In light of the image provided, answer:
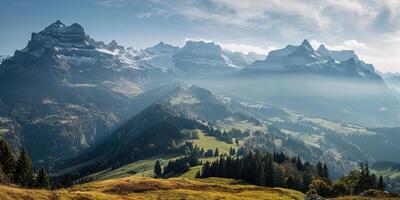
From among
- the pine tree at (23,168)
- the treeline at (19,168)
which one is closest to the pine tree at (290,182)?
the treeline at (19,168)

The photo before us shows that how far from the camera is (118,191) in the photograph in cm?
10344

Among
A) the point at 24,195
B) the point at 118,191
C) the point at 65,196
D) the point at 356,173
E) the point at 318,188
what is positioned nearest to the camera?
the point at 24,195

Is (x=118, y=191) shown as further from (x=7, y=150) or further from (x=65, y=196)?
(x=7, y=150)

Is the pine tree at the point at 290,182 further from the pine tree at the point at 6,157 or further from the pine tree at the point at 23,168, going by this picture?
the pine tree at the point at 6,157

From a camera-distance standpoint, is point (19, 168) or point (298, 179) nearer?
point (19, 168)

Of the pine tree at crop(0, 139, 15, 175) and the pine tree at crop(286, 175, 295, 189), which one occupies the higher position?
the pine tree at crop(0, 139, 15, 175)

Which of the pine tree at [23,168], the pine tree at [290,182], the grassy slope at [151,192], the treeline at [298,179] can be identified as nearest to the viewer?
the grassy slope at [151,192]

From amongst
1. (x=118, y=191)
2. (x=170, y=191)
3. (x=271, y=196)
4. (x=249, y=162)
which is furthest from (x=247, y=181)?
(x=118, y=191)

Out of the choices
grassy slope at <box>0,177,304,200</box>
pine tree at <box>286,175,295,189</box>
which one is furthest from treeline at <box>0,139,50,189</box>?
pine tree at <box>286,175,295,189</box>

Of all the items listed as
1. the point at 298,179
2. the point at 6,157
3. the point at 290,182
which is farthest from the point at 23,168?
the point at 298,179

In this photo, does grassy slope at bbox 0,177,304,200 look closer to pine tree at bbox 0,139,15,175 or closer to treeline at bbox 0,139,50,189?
A: treeline at bbox 0,139,50,189

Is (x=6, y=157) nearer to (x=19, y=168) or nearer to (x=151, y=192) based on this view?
(x=19, y=168)

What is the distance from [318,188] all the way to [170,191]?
195 ft

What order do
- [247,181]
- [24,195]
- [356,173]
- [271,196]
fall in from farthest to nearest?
[247,181]
[356,173]
[271,196]
[24,195]
